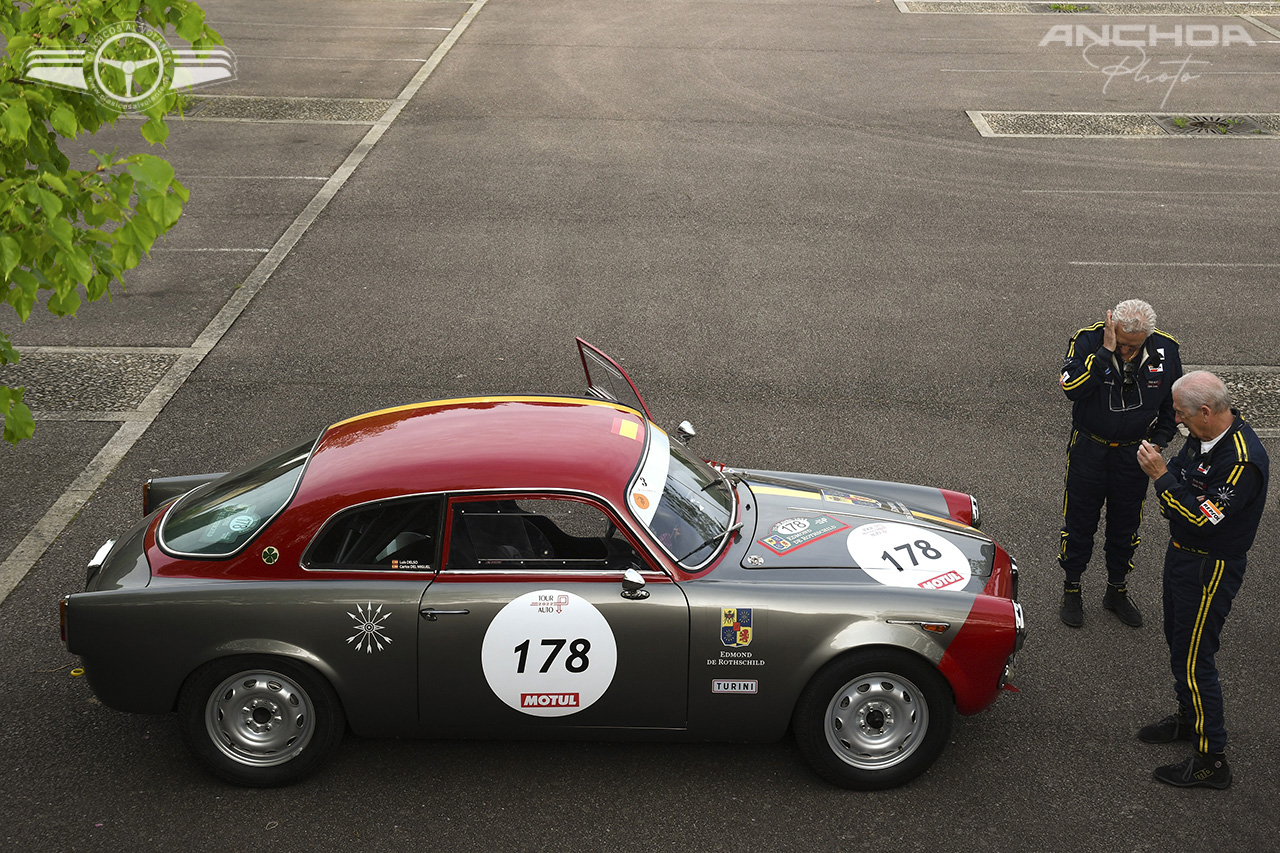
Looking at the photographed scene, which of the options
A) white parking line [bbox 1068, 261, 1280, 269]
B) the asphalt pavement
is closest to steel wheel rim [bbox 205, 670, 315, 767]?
the asphalt pavement

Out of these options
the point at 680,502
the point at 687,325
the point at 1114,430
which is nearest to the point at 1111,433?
the point at 1114,430

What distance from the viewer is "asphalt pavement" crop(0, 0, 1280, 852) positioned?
5031 millimetres

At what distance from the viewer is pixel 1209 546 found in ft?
16.7

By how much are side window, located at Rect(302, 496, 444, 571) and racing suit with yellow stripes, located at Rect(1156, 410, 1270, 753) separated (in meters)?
3.39

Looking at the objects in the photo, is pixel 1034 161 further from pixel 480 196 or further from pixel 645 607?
pixel 645 607

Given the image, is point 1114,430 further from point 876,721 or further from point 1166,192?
point 1166,192

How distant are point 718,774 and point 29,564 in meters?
4.51

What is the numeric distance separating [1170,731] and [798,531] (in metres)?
2.05

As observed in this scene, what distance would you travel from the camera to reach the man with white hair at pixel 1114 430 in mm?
6086

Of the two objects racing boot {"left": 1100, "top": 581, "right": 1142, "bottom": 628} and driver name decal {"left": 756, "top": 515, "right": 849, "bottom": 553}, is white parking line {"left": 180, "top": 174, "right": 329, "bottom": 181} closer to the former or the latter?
driver name decal {"left": 756, "top": 515, "right": 849, "bottom": 553}

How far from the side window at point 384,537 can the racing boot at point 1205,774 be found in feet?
11.8

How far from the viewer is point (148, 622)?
4883mm

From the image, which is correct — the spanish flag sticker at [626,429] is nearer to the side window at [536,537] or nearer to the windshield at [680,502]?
the windshield at [680,502]

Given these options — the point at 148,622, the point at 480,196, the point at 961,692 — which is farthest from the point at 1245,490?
the point at 480,196
